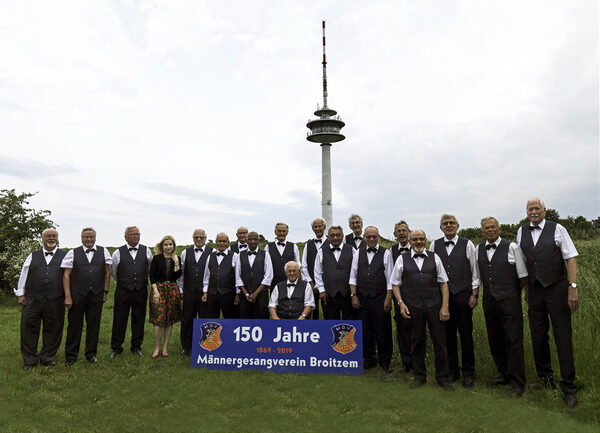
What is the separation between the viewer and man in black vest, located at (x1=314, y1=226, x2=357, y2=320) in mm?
7194

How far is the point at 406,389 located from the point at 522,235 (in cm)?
274

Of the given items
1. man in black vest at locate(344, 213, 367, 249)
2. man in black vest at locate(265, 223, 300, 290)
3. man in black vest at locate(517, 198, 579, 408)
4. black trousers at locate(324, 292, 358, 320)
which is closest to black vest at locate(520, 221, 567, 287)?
man in black vest at locate(517, 198, 579, 408)

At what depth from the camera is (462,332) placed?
6.29 meters

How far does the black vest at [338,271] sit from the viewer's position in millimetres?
7180

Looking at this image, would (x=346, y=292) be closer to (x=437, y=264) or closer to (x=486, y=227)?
(x=437, y=264)

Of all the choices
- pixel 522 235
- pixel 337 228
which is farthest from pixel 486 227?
pixel 337 228

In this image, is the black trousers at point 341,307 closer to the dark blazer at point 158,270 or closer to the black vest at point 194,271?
the black vest at point 194,271

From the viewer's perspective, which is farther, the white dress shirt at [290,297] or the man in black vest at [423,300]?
the white dress shirt at [290,297]

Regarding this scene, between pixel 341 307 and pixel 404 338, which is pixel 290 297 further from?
pixel 404 338

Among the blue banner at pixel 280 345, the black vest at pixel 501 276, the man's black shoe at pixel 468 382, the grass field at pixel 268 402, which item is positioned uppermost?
the black vest at pixel 501 276

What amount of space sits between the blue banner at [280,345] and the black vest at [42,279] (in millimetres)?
2562

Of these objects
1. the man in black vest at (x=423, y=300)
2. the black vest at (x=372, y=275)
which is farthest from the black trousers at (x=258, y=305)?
the man in black vest at (x=423, y=300)

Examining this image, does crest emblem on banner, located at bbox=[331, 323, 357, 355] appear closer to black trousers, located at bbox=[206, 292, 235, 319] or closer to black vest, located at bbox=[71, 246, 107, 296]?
black trousers, located at bbox=[206, 292, 235, 319]

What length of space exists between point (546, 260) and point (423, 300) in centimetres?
168
